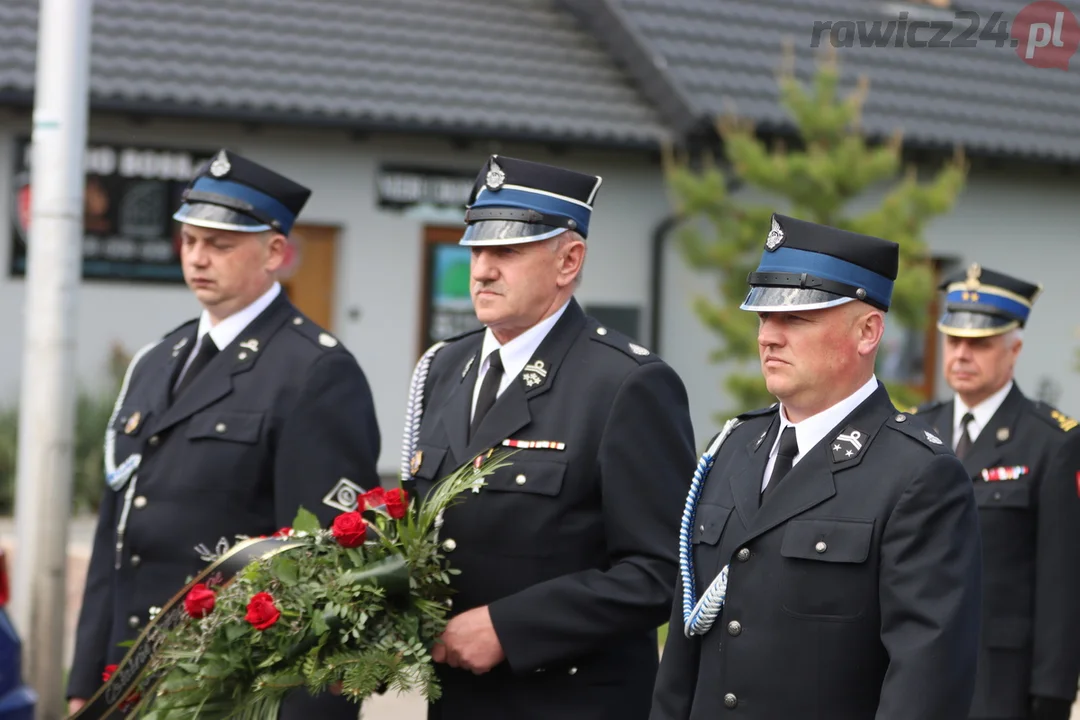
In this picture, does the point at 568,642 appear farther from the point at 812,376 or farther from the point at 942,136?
the point at 942,136

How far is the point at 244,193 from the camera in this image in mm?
4719

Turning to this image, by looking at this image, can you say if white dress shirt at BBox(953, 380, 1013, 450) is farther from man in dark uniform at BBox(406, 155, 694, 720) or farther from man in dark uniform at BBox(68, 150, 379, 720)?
man in dark uniform at BBox(68, 150, 379, 720)

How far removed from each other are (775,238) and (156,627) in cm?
180

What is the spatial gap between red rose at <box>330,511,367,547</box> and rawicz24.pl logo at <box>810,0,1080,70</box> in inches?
470

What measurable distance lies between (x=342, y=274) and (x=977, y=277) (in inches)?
295

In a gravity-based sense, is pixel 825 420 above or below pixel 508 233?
below

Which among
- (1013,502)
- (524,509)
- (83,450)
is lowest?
(83,450)

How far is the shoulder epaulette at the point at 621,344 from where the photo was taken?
4.03 meters

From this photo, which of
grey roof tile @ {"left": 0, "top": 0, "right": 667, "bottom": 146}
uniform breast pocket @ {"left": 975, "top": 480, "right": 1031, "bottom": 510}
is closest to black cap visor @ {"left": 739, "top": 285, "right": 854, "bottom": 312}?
uniform breast pocket @ {"left": 975, "top": 480, "right": 1031, "bottom": 510}

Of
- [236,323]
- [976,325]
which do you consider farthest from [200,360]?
[976,325]

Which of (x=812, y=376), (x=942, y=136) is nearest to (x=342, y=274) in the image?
(x=942, y=136)

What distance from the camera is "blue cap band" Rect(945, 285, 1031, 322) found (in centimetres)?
569

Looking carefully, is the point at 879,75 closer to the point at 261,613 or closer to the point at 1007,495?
the point at 1007,495

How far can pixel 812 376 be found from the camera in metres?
3.25
